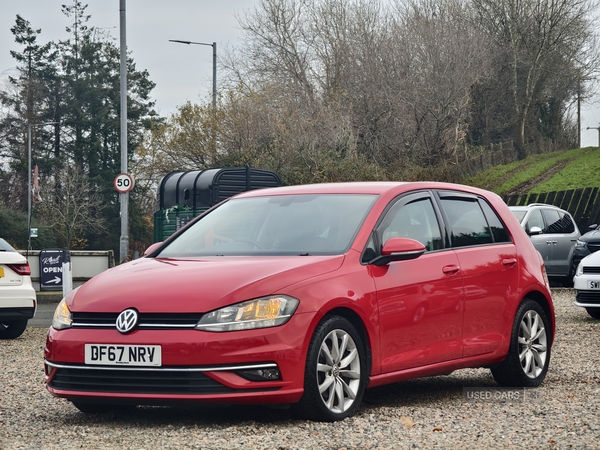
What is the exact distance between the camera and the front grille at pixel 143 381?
603cm

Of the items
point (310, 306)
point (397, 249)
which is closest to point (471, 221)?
point (397, 249)

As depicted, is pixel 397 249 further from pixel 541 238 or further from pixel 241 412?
pixel 541 238

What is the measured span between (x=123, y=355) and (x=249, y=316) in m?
0.79

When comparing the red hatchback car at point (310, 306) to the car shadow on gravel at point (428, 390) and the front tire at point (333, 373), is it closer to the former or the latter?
the front tire at point (333, 373)

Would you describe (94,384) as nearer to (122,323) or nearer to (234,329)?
(122,323)

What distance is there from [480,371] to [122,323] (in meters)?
4.41

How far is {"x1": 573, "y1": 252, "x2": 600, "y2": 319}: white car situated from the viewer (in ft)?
48.3

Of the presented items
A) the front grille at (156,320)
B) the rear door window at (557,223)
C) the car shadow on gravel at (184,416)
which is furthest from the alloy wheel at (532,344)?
the rear door window at (557,223)

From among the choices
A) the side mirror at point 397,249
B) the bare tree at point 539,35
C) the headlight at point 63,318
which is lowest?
the headlight at point 63,318

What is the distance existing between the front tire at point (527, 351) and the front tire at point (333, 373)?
197cm

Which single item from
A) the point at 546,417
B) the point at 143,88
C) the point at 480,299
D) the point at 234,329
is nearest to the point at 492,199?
the point at 480,299

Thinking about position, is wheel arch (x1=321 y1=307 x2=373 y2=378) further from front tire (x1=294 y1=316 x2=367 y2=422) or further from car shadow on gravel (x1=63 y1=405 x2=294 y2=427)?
car shadow on gravel (x1=63 y1=405 x2=294 y2=427)

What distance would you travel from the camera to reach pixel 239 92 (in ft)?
143

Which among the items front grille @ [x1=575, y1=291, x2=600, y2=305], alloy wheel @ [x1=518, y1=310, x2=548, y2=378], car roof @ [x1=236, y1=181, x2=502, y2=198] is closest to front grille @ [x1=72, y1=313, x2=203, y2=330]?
car roof @ [x1=236, y1=181, x2=502, y2=198]
